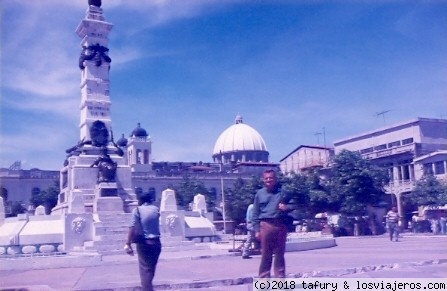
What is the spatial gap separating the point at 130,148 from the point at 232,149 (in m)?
29.6

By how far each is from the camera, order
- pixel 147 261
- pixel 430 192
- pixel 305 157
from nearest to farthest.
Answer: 1. pixel 147 261
2. pixel 430 192
3. pixel 305 157

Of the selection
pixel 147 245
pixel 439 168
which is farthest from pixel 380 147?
pixel 147 245

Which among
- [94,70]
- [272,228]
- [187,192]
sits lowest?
[272,228]

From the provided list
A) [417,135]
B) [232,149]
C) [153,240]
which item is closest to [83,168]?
[153,240]

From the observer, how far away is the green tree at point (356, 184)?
3697cm

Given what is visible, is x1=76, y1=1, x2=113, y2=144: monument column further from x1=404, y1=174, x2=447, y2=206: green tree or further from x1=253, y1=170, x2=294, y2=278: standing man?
x1=253, y1=170, x2=294, y2=278: standing man

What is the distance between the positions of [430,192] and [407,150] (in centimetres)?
1438

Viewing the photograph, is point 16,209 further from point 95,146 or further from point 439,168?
point 439,168

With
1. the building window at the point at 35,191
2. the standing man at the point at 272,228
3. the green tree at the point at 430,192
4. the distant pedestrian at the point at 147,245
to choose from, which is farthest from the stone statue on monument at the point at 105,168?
the building window at the point at 35,191

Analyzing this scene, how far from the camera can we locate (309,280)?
287 inches

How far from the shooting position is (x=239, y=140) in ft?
344

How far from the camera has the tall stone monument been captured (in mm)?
29302

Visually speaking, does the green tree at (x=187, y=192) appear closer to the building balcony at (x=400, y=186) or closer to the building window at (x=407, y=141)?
the building balcony at (x=400, y=186)

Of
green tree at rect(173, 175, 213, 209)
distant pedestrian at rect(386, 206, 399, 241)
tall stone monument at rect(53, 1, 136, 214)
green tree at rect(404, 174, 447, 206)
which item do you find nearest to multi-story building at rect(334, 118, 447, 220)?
green tree at rect(404, 174, 447, 206)
